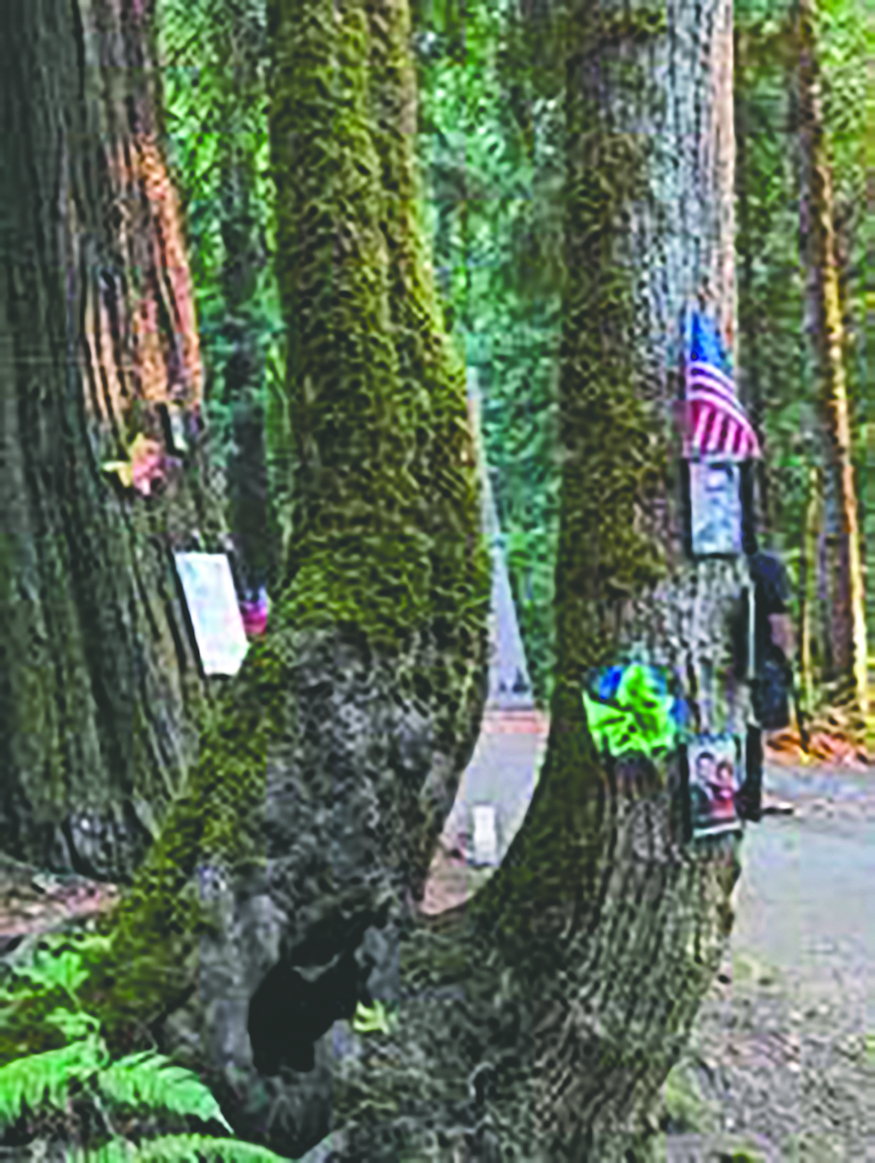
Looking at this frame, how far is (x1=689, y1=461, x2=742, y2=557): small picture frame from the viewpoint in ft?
13.6

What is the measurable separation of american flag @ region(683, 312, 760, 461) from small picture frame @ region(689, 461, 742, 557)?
0.03 meters

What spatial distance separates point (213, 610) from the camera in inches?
264

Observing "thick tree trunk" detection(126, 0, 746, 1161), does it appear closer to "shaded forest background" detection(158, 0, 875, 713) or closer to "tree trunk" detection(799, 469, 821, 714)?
"shaded forest background" detection(158, 0, 875, 713)

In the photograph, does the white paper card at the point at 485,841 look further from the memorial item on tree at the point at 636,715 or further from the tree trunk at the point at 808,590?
the tree trunk at the point at 808,590

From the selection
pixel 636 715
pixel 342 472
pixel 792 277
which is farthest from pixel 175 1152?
pixel 792 277

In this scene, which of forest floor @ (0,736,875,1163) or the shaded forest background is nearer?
forest floor @ (0,736,875,1163)

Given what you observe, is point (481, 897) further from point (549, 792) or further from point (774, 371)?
point (774, 371)

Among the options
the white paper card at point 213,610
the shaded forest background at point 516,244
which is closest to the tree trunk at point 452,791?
the white paper card at point 213,610

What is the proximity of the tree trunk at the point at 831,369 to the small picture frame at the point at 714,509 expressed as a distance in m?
10.8

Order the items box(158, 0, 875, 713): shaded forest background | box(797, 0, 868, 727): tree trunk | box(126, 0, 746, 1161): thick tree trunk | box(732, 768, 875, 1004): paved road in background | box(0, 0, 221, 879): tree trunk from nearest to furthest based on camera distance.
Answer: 1. box(126, 0, 746, 1161): thick tree trunk
2. box(0, 0, 221, 879): tree trunk
3. box(732, 768, 875, 1004): paved road in background
4. box(158, 0, 875, 713): shaded forest background
5. box(797, 0, 868, 727): tree trunk

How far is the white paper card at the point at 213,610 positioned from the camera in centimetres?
653

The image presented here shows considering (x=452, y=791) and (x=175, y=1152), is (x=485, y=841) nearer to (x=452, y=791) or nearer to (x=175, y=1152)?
(x=452, y=791)

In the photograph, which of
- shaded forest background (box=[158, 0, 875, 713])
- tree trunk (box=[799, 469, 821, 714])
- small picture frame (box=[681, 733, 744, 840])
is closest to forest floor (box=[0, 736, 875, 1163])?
small picture frame (box=[681, 733, 744, 840])

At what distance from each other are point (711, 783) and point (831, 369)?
11.1 m
